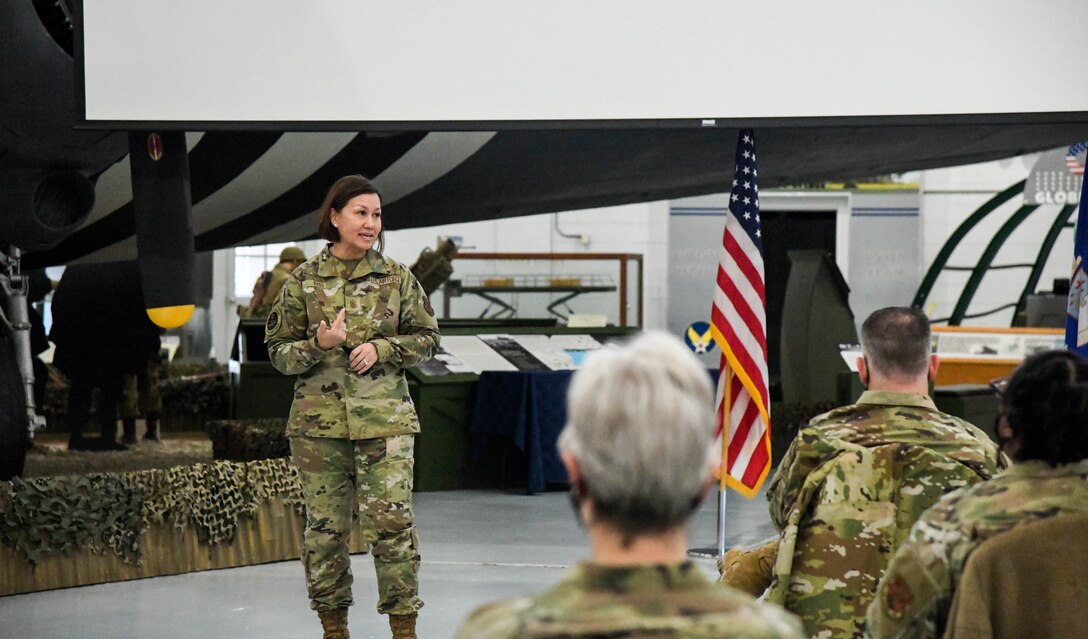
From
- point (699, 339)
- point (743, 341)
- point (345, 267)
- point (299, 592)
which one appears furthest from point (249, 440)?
point (699, 339)

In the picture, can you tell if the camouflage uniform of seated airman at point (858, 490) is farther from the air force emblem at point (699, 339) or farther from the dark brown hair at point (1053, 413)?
the air force emblem at point (699, 339)

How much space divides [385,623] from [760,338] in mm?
1702

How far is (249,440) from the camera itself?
6570mm

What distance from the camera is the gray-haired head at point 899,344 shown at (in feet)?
7.03

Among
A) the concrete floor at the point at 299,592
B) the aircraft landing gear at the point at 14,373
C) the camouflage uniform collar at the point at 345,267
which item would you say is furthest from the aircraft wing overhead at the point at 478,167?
the camouflage uniform collar at the point at 345,267

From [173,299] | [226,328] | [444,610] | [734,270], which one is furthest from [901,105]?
[226,328]

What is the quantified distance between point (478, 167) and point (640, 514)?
18.2 feet

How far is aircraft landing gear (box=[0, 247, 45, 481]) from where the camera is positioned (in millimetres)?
4859

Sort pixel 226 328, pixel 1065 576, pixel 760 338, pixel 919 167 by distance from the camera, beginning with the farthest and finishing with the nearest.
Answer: pixel 226 328, pixel 919 167, pixel 760 338, pixel 1065 576

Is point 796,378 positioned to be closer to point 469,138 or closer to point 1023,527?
point 469,138

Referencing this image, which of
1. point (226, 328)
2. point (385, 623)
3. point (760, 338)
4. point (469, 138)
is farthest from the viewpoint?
point (226, 328)

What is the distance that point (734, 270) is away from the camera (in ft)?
16.3

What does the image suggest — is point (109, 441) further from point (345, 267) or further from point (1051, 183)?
point (1051, 183)

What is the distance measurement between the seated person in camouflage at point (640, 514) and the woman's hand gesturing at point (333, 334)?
2386mm
